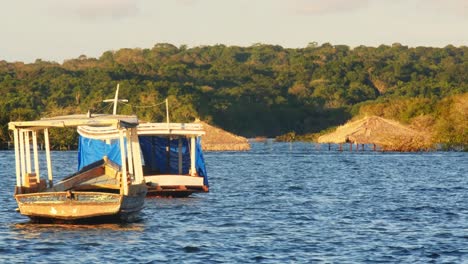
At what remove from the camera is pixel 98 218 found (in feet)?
124

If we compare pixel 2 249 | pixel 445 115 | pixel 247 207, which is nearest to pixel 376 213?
pixel 247 207

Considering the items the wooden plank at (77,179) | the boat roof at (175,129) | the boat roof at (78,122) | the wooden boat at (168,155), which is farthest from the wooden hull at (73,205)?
the boat roof at (175,129)

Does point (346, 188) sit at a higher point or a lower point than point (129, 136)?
lower

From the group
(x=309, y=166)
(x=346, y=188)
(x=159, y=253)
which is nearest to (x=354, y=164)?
(x=309, y=166)

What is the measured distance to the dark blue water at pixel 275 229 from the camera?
106 feet

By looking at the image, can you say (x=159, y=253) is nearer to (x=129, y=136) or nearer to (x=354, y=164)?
(x=129, y=136)

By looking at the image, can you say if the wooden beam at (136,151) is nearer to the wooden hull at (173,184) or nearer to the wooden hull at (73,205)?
the wooden hull at (73,205)

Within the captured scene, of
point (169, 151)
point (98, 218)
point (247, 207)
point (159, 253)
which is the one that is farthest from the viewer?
point (169, 151)

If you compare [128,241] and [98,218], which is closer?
[128,241]

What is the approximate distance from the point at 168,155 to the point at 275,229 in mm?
20549

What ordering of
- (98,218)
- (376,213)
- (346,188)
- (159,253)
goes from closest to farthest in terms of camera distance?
(159,253) → (98,218) → (376,213) → (346,188)

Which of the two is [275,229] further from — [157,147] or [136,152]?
[157,147]

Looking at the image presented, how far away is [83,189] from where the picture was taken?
1609 inches

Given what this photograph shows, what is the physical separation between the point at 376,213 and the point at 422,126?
88896mm
